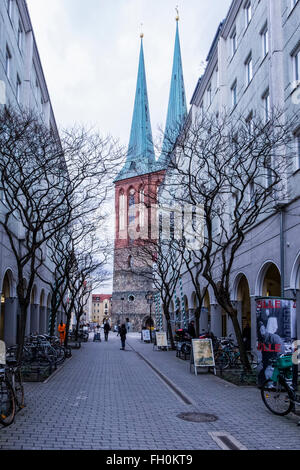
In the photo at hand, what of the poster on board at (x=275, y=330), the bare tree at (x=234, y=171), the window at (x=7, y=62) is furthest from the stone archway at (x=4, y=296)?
the poster on board at (x=275, y=330)

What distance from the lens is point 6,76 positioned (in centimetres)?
2400

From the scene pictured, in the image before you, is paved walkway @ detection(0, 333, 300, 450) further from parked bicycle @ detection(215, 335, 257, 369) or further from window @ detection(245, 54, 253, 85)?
window @ detection(245, 54, 253, 85)

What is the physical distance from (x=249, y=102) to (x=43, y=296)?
24.3 m

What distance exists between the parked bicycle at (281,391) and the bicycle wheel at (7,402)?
4573 millimetres

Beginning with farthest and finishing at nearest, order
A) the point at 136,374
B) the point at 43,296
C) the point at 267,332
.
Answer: the point at 43,296
the point at 136,374
the point at 267,332

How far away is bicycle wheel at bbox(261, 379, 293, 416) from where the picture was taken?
369 inches

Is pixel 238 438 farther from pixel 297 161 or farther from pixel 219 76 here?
pixel 219 76

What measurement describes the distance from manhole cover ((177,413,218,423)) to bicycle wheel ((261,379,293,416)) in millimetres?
1089

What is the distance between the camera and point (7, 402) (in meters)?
8.35

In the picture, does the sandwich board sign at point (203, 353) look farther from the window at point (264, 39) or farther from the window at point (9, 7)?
the window at point (9, 7)

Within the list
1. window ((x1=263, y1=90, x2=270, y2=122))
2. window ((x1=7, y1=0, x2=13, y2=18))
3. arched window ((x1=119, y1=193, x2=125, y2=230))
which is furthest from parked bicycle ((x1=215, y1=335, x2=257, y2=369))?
arched window ((x1=119, y1=193, x2=125, y2=230))

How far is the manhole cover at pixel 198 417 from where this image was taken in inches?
362

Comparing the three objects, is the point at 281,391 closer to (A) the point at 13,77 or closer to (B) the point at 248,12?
(B) the point at 248,12
